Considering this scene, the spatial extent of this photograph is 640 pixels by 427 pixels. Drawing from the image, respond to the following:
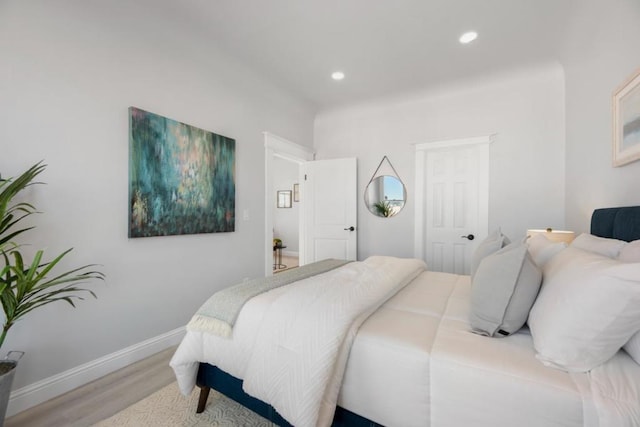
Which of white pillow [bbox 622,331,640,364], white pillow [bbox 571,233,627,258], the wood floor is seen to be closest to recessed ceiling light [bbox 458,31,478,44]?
white pillow [bbox 571,233,627,258]

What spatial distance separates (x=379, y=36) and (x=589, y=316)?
2516 millimetres

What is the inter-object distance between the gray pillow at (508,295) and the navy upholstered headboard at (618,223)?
2.10 ft

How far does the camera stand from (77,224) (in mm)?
1725

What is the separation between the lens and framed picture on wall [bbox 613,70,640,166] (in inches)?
56.3

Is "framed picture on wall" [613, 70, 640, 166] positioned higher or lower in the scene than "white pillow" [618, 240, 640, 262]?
higher

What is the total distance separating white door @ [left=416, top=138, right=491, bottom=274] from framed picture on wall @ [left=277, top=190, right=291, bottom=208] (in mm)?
4040

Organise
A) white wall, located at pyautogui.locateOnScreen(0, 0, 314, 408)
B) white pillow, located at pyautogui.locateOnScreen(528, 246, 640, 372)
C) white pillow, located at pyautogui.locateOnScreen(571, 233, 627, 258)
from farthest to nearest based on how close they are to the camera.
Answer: white wall, located at pyautogui.locateOnScreen(0, 0, 314, 408) → white pillow, located at pyautogui.locateOnScreen(571, 233, 627, 258) → white pillow, located at pyautogui.locateOnScreen(528, 246, 640, 372)

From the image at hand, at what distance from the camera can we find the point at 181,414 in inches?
57.7

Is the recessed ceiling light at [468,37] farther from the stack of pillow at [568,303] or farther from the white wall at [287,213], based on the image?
the white wall at [287,213]

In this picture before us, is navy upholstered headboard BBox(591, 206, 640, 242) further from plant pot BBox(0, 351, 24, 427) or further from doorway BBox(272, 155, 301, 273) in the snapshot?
doorway BBox(272, 155, 301, 273)

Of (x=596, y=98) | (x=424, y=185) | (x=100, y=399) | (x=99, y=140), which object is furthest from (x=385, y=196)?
(x=100, y=399)

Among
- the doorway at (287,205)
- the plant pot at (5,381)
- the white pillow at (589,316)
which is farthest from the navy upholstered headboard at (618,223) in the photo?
the doorway at (287,205)

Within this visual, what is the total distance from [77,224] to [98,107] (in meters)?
0.80

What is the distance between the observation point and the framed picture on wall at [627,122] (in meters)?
1.43
